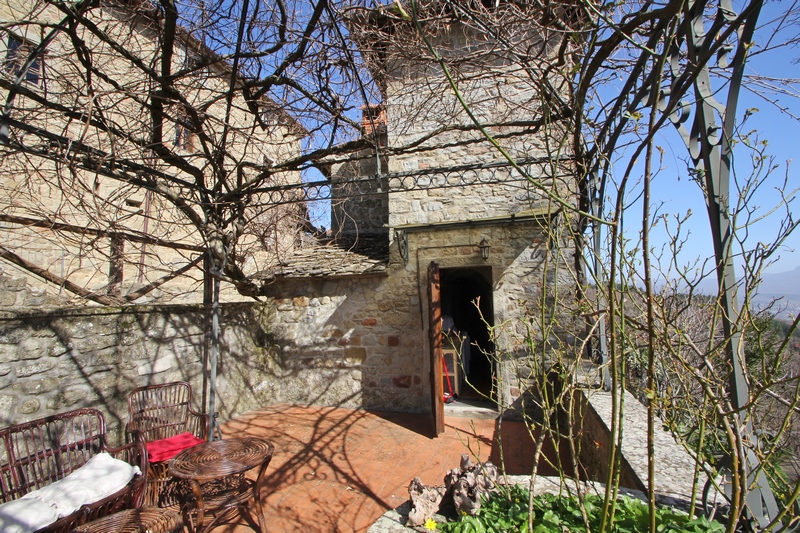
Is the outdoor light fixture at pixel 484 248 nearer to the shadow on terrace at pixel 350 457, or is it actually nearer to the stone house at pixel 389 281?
the stone house at pixel 389 281

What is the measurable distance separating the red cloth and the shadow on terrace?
2.17ft

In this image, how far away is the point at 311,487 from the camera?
3.35 m

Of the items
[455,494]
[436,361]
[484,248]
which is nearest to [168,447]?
[455,494]

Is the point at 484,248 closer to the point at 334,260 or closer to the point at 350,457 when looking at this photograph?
the point at 334,260

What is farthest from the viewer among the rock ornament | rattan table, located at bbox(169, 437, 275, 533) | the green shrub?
rattan table, located at bbox(169, 437, 275, 533)

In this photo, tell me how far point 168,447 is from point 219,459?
0.69 metres

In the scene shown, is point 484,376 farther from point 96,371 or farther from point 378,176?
point 96,371

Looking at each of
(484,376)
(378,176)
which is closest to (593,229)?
(378,176)

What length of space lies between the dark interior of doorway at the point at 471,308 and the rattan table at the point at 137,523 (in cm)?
549

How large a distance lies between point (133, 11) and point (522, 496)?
12.3ft

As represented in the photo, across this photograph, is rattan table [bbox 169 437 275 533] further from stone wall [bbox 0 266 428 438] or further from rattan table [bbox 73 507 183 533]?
stone wall [bbox 0 266 428 438]

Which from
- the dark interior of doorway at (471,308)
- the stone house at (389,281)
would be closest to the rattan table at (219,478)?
the stone house at (389,281)

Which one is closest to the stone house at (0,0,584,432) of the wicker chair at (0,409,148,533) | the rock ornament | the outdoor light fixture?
the outdoor light fixture

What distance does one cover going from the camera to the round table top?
246cm
